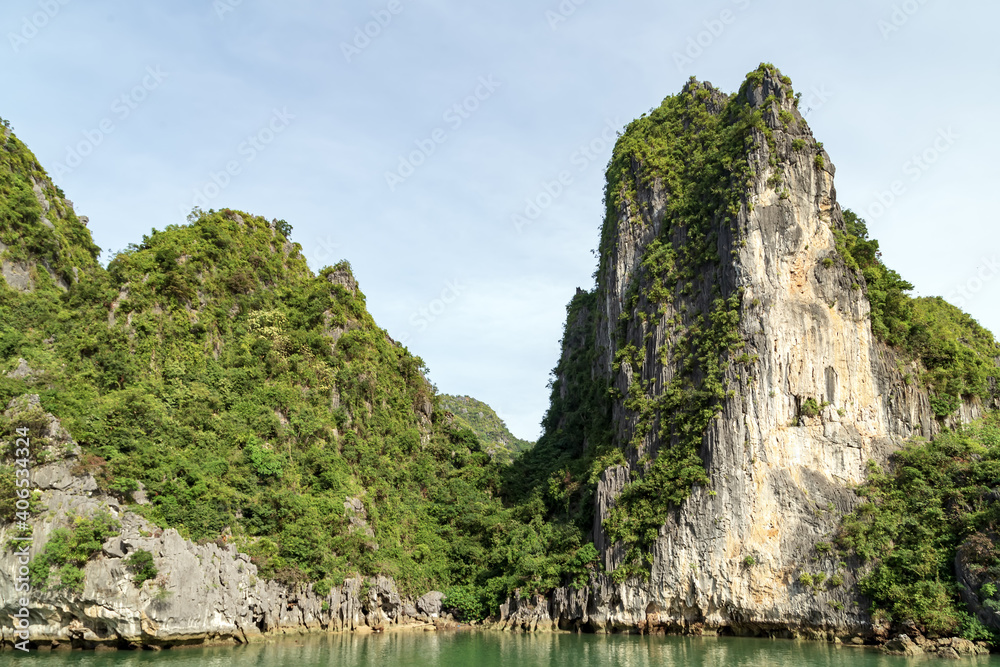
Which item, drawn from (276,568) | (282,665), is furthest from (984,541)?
(276,568)

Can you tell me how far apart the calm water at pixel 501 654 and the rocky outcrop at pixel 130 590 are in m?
1.03

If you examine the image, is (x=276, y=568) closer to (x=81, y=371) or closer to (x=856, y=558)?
(x=81, y=371)

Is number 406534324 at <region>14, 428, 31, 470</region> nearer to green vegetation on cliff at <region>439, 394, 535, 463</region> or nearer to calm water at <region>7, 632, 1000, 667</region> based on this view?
calm water at <region>7, 632, 1000, 667</region>

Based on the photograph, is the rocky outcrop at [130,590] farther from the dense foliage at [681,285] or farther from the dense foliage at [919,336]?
the dense foliage at [919,336]

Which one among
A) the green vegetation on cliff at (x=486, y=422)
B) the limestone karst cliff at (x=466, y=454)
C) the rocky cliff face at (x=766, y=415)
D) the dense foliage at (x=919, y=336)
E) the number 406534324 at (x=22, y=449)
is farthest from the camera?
the green vegetation on cliff at (x=486, y=422)

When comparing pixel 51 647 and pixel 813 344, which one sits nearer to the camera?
pixel 51 647

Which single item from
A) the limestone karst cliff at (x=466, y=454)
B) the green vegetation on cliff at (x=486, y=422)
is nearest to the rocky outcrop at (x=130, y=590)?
the limestone karst cliff at (x=466, y=454)

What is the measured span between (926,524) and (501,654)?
16.8 m

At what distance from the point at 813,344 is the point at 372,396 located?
23732mm

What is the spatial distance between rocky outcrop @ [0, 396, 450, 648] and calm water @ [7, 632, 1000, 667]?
103cm

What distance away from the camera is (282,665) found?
19.2 m

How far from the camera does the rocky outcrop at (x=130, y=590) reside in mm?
22125

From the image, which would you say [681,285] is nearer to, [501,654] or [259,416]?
[501,654]

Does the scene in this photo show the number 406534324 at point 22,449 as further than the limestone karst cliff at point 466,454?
No
